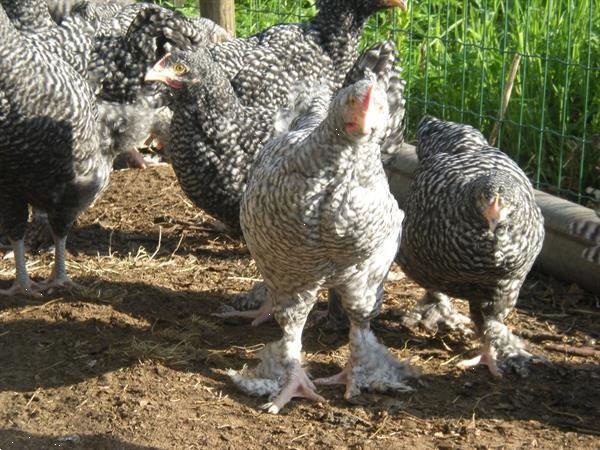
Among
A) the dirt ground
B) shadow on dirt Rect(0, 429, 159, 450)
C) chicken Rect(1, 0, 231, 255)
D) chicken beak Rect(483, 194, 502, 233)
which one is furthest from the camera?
chicken Rect(1, 0, 231, 255)

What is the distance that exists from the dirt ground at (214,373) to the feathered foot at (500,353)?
5 centimetres

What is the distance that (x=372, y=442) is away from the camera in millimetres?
4355

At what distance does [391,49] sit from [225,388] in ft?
6.45

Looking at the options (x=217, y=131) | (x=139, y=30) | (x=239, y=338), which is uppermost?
(x=139, y=30)

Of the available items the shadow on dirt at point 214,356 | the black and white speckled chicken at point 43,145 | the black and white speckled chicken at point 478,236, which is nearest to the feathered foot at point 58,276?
the black and white speckled chicken at point 43,145

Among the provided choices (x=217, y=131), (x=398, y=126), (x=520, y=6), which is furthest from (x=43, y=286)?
(x=520, y=6)

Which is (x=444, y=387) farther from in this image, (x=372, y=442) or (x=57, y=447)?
(x=57, y=447)

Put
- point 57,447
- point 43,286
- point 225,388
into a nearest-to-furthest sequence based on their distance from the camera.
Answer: point 57,447
point 225,388
point 43,286

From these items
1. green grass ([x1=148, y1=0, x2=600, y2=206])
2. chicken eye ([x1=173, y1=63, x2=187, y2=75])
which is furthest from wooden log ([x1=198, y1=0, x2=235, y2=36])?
chicken eye ([x1=173, y1=63, x2=187, y2=75])

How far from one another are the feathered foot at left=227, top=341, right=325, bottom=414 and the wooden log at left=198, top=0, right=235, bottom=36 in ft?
14.1

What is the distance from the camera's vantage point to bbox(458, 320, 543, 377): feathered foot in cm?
499

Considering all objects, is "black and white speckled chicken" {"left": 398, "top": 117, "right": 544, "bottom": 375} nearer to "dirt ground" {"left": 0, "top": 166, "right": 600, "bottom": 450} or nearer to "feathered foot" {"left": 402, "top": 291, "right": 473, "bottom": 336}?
"feathered foot" {"left": 402, "top": 291, "right": 473, "bottom": 336}

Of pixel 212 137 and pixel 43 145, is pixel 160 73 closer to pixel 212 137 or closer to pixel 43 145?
pixel 212 137

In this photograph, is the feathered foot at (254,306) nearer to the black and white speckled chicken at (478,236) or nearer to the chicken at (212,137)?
the chicken at (212,137)
